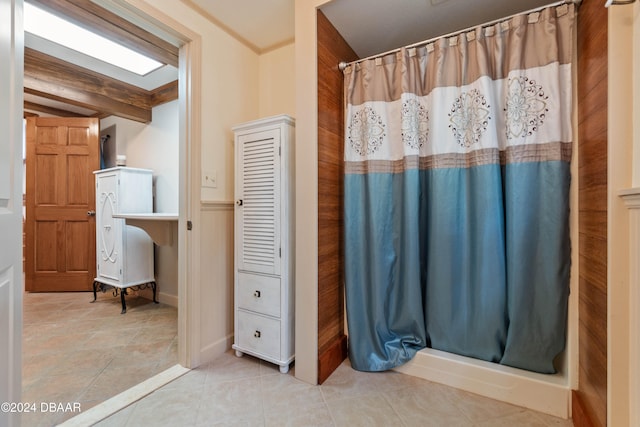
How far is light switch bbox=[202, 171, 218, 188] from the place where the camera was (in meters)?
1.72

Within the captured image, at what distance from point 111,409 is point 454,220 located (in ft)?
6.47

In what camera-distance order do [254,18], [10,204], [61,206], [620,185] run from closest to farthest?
[10,204]
[620,185]
[254,18]
[61,206]

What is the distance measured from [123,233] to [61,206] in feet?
4.22

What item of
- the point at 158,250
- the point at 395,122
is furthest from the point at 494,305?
the point at 158,250

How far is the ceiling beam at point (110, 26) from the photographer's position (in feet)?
5.38

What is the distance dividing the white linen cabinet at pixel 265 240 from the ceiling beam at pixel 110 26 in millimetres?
1090

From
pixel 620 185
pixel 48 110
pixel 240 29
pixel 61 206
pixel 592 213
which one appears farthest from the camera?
pixel 48 110

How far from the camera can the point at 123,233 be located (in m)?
2.68

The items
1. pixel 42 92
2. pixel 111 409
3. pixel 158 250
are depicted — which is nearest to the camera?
pixel 111 409

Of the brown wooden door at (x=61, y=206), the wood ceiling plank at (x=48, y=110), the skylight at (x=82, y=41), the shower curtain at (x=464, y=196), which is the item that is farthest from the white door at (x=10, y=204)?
the wood ceiling plank at (x=48, y=110)

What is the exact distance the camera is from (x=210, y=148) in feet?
5.80

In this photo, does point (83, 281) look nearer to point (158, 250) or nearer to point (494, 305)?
point (158, 250)

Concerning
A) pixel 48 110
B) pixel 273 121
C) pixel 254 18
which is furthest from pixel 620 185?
pixel 48 110

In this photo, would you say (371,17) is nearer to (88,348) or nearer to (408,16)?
(408,16)
